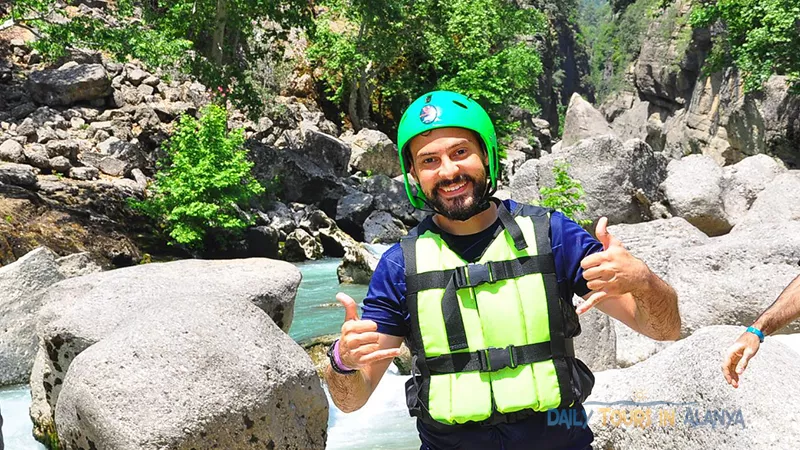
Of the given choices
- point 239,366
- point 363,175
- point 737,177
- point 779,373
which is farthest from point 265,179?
point 779,373

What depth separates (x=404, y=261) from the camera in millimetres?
2262

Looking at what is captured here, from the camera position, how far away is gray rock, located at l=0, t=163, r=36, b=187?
1322 centimetres

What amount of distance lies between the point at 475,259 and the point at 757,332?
3.70ft

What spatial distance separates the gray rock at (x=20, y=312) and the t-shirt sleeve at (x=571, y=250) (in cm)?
664

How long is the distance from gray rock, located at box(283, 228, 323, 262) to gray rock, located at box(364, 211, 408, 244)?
1715mm

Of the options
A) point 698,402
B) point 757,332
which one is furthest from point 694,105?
point 757,332

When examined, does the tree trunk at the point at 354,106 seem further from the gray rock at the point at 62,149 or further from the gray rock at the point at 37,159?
the gray rock at the point at 37,159

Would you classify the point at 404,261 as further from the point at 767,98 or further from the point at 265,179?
the point at 767,98

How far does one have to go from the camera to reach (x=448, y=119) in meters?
2.21

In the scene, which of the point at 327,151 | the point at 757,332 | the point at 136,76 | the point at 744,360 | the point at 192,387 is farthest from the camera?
the point at 327,151

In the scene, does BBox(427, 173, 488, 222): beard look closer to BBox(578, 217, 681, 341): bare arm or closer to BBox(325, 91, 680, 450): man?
BBox(325, 91, 680, 450): man

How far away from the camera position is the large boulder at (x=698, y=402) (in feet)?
10.3

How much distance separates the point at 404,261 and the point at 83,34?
14.5 metres

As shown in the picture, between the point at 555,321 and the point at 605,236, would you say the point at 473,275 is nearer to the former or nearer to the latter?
the point at 555,321
